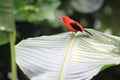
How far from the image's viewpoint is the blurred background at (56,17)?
2293mm

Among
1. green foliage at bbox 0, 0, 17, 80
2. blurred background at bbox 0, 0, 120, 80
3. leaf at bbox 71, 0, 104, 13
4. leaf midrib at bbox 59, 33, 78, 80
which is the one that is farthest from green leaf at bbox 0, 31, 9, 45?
leaf at bbox 71, 0, 104, 13

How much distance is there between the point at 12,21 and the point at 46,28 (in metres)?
1.60

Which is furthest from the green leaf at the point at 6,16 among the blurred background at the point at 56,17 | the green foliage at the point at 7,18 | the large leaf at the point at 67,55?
the blurred background at the point at 56,17

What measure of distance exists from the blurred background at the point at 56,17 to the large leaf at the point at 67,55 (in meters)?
1.07

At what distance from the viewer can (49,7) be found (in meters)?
2.34

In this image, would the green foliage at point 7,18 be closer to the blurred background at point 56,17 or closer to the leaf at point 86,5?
the blurred background at point 56,17

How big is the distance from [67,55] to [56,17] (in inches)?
54.2

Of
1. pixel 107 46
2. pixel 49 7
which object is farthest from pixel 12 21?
pixel 49 7

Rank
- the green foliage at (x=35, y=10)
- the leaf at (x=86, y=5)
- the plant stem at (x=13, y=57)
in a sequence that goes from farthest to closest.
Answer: the leaf at (x=86, y=5)
the green foliage at (x=35, y=10)
the plant stem at (x=13, y=57)

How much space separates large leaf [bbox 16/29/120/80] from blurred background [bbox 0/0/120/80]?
3.52ft

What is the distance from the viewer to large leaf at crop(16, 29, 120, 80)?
3.21ft

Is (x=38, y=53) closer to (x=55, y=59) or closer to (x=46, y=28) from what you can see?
(x=55, y=59)

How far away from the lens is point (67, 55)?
1.04 metres

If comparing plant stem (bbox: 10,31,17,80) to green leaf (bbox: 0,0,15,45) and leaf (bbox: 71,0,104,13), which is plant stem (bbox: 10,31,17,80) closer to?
green leaf (bbox: 0,0,15,45)
